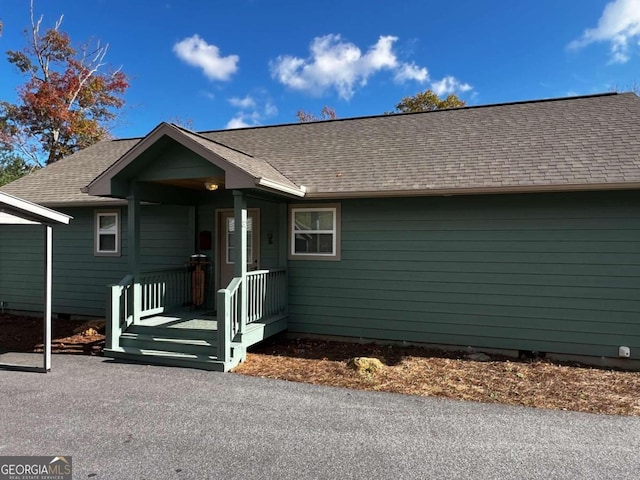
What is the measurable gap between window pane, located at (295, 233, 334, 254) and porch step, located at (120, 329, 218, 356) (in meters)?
2.29

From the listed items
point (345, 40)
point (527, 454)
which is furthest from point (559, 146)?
point (345, 40)

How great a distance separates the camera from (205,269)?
26.8ft

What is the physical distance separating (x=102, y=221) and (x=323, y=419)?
7.41 meters

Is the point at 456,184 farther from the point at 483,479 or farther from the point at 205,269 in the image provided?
the point at 205,269

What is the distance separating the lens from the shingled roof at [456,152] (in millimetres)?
6199

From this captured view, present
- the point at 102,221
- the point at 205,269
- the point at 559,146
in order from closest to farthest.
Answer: the point at 559,146, the point at 205,269, the point at 102,221

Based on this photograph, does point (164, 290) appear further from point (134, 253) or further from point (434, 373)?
point (434, 373)

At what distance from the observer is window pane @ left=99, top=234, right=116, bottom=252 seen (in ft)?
29.6

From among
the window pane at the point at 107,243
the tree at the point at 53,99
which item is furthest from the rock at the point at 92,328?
the tree at the point at 53,99

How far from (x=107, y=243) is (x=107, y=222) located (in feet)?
1.54

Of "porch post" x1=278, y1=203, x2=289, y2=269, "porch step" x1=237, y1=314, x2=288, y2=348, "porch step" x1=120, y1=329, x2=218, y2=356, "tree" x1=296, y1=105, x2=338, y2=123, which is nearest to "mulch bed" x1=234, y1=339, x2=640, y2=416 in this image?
"porch step" x1=237, y1=314, x2=288, y2=348

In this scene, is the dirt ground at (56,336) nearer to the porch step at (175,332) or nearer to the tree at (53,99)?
the porch step at (175,332)

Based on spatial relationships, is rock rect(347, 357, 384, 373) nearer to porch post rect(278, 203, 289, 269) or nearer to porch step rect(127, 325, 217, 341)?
porch step rect(127, 325, 217, 341)

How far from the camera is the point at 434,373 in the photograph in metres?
5.63
